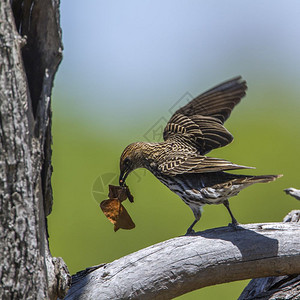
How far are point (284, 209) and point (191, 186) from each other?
351 centimetres

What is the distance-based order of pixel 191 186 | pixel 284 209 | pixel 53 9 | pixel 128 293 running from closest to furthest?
pixel 53 9 → pixel 128 293 → pixel 191 186 → pixel 284 209

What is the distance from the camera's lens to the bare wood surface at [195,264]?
429 centimetres

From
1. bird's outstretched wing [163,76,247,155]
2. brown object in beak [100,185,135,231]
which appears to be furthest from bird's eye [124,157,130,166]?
brown object in beak [100,185,135,231]

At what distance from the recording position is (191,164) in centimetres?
559

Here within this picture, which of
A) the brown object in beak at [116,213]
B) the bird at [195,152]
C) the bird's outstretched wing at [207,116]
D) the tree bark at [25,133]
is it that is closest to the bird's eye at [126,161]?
the bird at [195,152]

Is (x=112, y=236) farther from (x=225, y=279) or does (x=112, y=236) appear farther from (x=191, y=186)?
(x=225, y=279)

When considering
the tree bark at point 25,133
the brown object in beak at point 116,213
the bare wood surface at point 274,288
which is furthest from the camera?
the brown object in beak at point 116,213

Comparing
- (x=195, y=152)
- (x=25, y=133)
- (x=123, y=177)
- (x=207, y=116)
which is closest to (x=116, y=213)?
(x=123, y=177)

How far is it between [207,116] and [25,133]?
3.24 metres

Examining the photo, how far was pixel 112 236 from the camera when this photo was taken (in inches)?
320

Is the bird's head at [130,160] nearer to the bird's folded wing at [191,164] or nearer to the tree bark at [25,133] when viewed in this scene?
the bird's folded wing at [191,164]

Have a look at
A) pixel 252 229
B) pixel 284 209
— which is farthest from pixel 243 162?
pixel 252 229

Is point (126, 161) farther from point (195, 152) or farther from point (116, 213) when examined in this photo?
point (116, 213)

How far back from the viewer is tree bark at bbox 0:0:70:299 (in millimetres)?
3350
